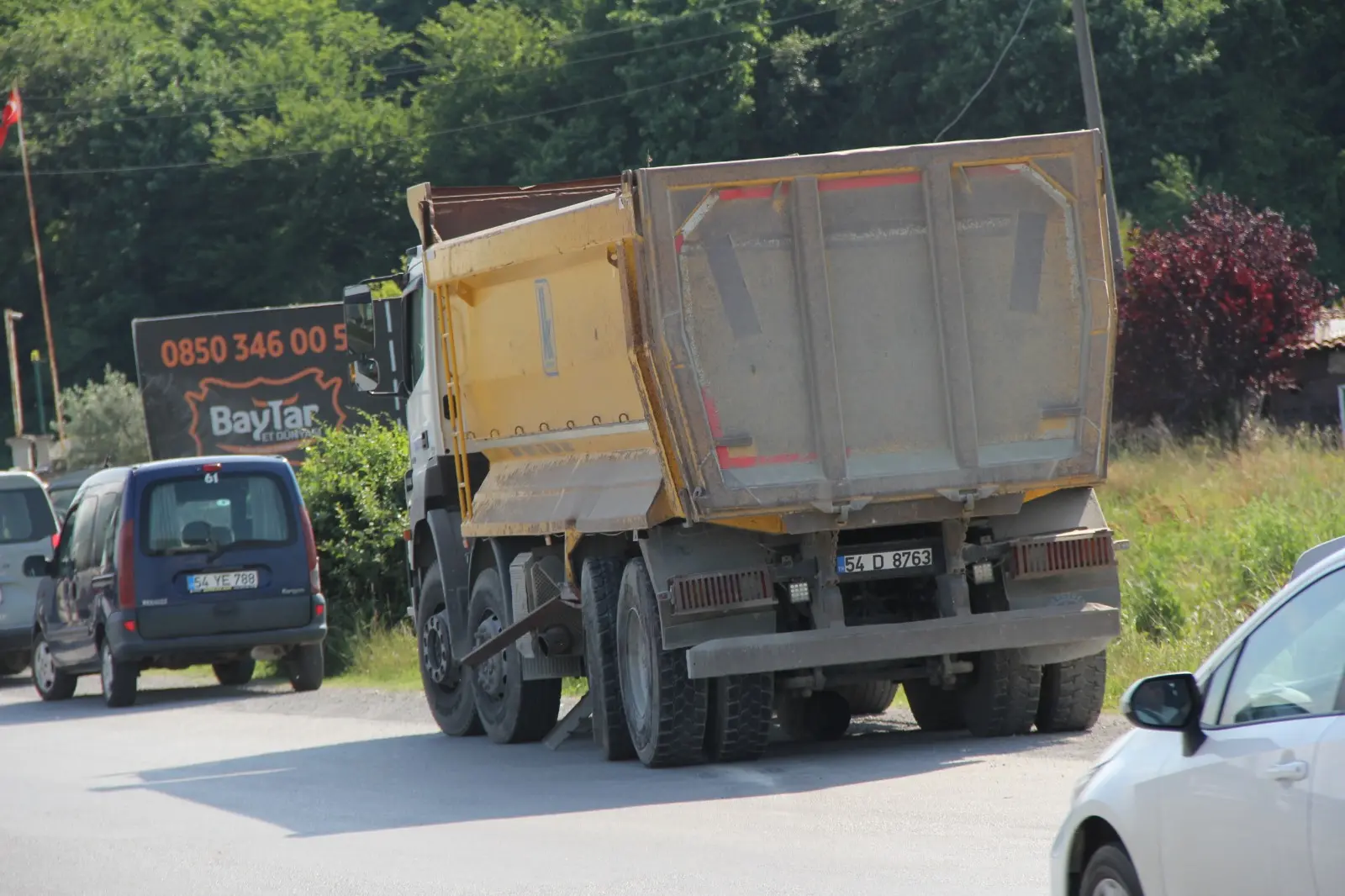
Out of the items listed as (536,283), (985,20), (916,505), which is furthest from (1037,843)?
(985,20)

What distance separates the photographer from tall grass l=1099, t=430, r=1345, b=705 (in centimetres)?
1441

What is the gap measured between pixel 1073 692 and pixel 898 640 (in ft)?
4.43

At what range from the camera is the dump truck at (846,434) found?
10414 millimetres

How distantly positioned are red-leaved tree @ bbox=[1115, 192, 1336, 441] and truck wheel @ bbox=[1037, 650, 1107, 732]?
15.8 metres

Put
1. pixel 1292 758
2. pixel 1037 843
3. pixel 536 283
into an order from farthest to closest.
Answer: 1. pixel 536 283
2. pixel 1037 843
3. pixel 1292 758

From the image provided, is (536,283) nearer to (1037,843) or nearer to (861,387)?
(861,387)

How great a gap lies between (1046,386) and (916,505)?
35.0 inches

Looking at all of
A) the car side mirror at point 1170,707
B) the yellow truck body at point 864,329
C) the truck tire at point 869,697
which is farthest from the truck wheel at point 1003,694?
the car side mirror at point 1170,707

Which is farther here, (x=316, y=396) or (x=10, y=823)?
(x=316, y=396)

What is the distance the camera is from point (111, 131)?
67.3m

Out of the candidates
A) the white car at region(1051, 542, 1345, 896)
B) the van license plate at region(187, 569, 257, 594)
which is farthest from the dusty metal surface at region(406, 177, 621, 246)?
the white car at region(1051, 542, 1345, 896)

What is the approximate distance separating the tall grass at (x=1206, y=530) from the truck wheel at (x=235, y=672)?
338 inches

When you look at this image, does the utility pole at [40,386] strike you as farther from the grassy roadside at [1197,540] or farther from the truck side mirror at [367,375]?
the truck side mirror at [367,375]

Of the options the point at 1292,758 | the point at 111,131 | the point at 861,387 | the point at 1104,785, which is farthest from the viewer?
the point at 111,131
